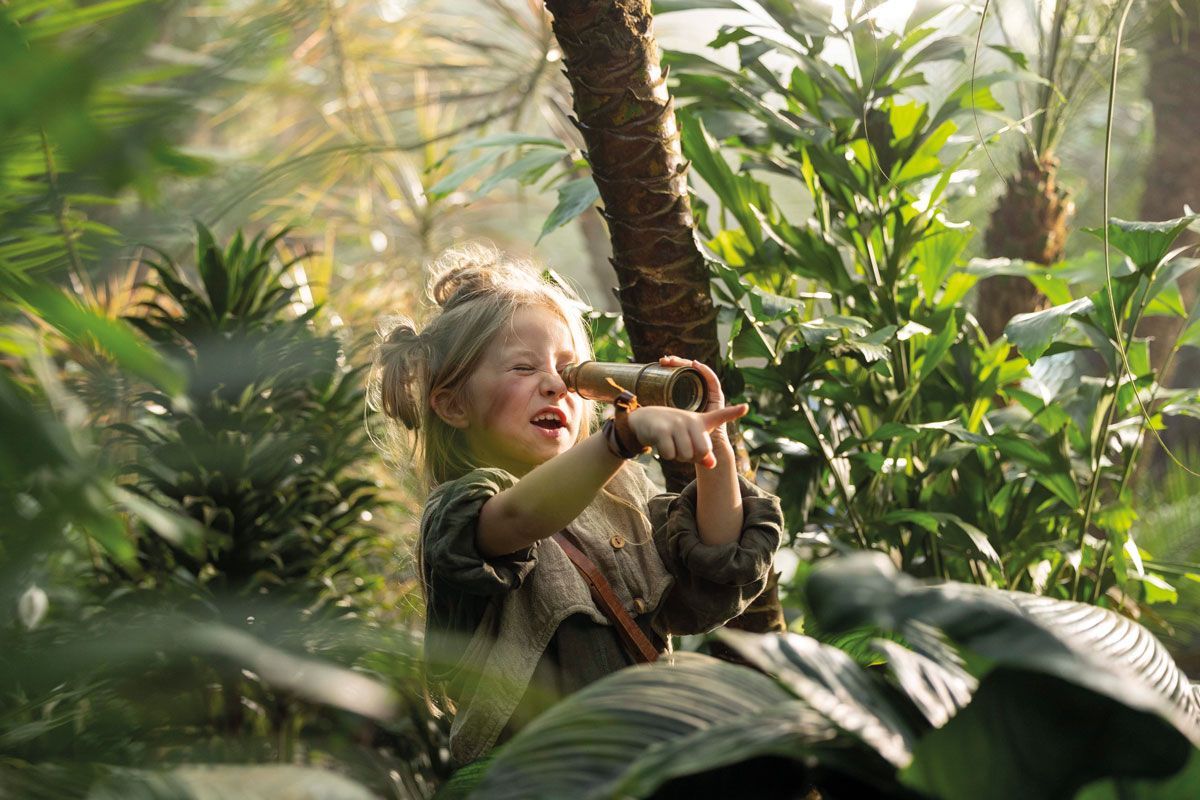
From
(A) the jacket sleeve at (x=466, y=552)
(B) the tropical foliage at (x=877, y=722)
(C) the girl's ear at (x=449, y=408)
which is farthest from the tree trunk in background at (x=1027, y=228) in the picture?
(B) the tropical foliage at (x=877, y=722)

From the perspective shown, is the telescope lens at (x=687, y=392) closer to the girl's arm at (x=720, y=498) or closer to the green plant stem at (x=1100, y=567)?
the girl's arm at (x=720, y=498)

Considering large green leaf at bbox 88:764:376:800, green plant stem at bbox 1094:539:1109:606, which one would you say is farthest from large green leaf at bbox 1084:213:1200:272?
large green leaf at bbox 88:764:376:800

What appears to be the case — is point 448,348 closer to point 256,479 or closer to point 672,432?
point 672,432

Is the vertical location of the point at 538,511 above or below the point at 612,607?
above

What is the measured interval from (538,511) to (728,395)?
56cm

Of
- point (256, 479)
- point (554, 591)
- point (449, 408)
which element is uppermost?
point (449, 408)

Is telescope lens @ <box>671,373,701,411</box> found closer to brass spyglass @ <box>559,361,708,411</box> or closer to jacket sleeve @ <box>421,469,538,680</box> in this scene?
brass spyglass @ <box>559,361,708,411</box>

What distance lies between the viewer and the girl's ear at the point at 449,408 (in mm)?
1311

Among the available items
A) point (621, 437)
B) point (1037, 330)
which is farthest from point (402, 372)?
point (1037, 330)

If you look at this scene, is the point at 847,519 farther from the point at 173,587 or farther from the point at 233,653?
the point at 233,653

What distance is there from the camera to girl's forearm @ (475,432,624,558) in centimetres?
100

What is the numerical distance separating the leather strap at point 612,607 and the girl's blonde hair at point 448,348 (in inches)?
7.0

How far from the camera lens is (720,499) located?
3.89 feet

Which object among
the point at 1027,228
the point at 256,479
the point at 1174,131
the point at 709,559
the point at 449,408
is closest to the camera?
the point at 709,559
